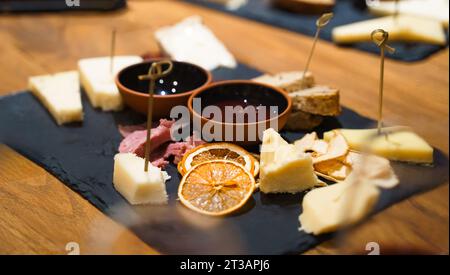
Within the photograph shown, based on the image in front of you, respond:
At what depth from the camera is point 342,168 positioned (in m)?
1.43

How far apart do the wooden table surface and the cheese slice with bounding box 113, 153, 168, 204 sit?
80 mm

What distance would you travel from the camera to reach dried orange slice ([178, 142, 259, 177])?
Answer: 1.45m

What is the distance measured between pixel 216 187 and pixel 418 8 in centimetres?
172

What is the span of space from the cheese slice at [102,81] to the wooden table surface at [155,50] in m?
0.26

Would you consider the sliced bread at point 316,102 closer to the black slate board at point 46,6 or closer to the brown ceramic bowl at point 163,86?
the brown ceramic bowl at point 163,86

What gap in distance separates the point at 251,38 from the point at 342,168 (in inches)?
46.2

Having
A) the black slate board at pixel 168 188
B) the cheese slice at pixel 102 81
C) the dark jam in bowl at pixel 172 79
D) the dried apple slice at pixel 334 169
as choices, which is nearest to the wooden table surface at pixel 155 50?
the black slate board at pixel 168 188

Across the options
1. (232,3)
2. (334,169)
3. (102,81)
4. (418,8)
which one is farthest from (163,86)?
(418,8)

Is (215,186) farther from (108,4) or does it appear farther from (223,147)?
(108,4)

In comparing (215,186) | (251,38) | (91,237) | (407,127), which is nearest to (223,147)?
(215,186)

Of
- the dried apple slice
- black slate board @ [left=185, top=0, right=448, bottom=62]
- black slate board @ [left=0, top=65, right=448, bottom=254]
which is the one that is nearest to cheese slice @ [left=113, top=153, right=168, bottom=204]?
black slate board @ [left=0, top=65, right=448, bottom=254]

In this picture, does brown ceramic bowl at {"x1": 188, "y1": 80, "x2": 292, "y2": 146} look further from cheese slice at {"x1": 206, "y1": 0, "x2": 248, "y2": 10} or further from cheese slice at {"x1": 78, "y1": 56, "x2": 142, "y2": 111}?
cheese slice at {"x1": 206, "y1": 0, "x2": 248, "y2": 10}
